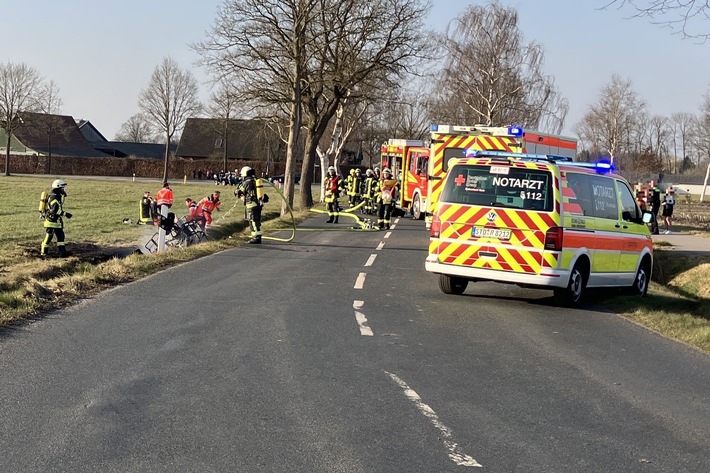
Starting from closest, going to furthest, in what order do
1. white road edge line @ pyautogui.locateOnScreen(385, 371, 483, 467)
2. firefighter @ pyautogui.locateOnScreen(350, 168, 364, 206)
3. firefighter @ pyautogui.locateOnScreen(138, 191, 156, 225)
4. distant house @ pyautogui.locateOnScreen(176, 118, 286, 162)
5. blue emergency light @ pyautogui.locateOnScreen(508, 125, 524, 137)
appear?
white road edge line @ pyautogui.locateOnScreen(385, 371, 483, 467), blue emergency light @ pyautogui.locateOnScreen(508, 125, 524, 137), firefighter @ pyautogui.locateOnScreen(138, 191, 156, 225), firefighter @ pyautogui.locateOnScreen(350, 168, 364, 206), distant house @ pyautogui.locateOnScreen(176, 118, 286, 162)

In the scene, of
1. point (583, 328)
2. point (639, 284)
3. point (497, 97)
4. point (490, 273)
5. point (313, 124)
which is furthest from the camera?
point (497, 97)

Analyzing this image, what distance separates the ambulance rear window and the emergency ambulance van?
13 mm

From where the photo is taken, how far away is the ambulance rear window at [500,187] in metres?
11.3

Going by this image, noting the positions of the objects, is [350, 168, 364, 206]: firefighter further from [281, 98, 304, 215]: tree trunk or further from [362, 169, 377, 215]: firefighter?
[281, 98, 304, 215]: tree trunk

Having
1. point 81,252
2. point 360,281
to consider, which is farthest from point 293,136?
point 360,281

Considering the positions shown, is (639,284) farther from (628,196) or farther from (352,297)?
(352,297)

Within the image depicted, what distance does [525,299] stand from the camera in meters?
12.6

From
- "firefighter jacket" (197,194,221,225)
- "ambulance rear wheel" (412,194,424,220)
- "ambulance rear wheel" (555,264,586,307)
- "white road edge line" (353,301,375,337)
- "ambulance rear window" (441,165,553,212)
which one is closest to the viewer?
"white road edge line" (353,301,375,337)

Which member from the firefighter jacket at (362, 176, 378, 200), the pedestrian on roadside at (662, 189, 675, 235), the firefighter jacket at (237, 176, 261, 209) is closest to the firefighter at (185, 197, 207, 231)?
the firefighter jacket at (237, 176, 261, 209)

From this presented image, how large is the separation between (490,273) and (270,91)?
2237 centimetres

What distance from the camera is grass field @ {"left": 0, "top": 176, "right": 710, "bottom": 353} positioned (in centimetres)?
1053

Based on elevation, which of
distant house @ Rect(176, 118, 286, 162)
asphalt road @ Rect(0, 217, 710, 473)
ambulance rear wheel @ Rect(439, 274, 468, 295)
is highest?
distant house @ Rect(176, 118, 286, 162)

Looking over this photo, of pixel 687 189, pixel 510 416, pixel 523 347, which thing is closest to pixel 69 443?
pixel 510 416

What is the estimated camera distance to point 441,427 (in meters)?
5.68
